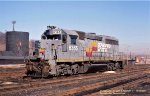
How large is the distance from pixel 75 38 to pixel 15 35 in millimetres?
24560

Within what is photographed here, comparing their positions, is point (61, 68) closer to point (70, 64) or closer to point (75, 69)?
point (70, 64)

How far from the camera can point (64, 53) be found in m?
20.5

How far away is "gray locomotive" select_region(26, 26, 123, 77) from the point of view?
63.2ft

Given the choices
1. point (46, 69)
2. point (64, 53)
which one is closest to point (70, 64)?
point (64, 53)

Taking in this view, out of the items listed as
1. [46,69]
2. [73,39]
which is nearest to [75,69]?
[73,39]

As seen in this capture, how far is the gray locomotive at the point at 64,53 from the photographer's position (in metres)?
19.3

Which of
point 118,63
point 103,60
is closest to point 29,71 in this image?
point 103,60

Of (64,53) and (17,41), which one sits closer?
(64,53)

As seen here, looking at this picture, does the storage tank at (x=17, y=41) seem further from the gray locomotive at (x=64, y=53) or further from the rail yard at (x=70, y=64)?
the gray locomotive at (x=64, y=53)

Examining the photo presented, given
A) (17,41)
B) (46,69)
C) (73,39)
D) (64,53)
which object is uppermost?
(17,41)

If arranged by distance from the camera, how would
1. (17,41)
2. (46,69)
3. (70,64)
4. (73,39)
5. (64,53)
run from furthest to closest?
(17,41) → (73,39) → (70,64) → (64,53) → (46,69)

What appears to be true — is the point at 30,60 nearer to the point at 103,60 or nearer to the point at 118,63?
the point at 103,60

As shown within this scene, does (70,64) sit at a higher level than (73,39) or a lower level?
lower

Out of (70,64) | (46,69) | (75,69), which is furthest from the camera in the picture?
(75,69)
